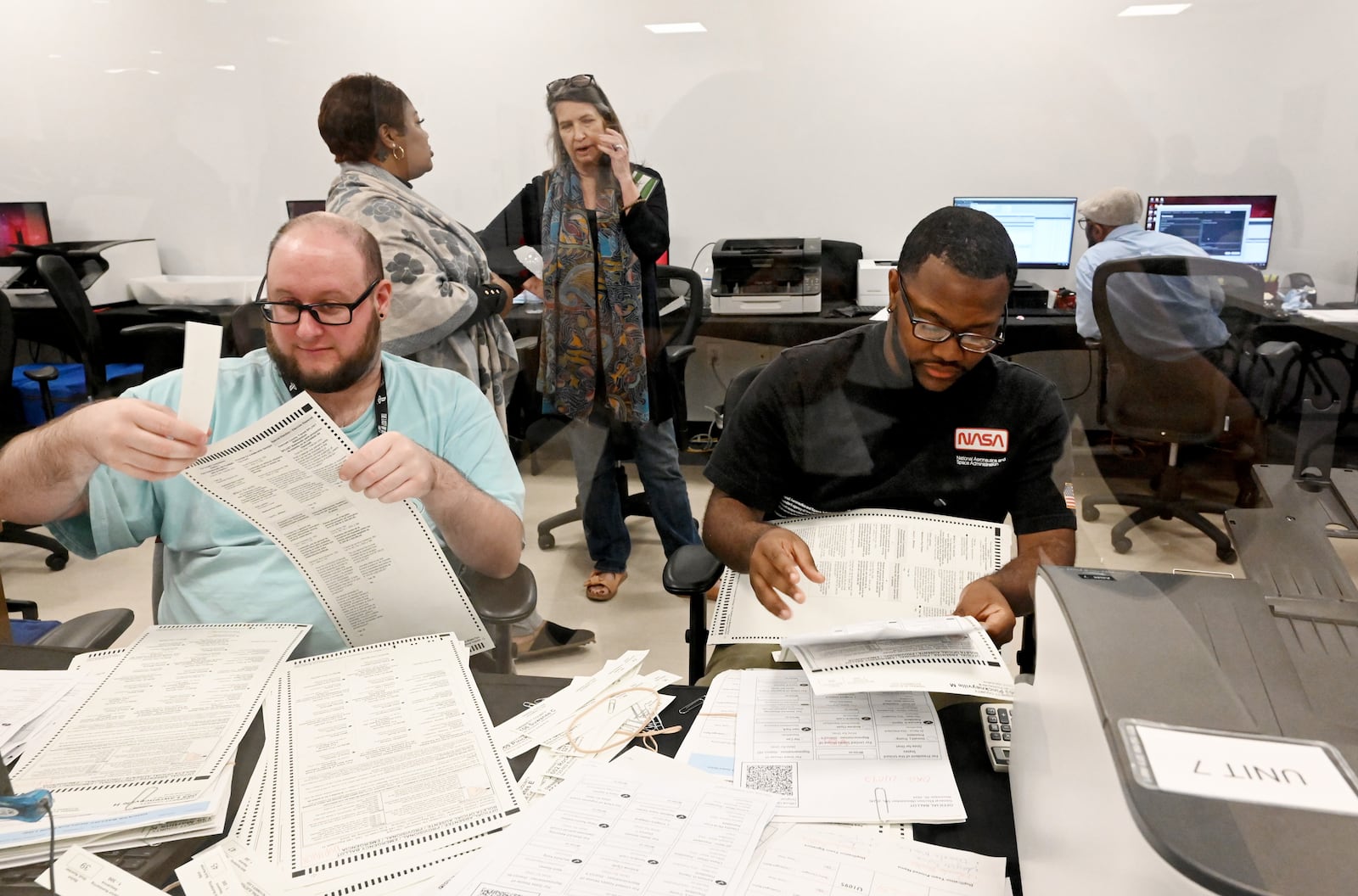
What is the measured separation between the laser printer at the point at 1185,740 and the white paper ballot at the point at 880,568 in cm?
45

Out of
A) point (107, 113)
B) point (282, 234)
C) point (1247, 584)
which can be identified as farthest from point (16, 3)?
point (1247, 584)

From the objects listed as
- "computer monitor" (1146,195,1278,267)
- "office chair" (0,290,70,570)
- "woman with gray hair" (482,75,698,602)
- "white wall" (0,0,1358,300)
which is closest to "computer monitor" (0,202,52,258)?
"office chair" (0,290,70,570)

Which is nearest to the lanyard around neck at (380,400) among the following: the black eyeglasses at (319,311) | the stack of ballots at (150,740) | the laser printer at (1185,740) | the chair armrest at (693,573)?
the black eyeglasses at (319,311)

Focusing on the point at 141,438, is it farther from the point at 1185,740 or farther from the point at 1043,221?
the point at 1043,221

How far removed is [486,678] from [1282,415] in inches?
105

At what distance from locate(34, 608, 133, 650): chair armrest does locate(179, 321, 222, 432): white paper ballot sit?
360mm

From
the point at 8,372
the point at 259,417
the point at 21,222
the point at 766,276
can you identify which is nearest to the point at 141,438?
the point at 259,417

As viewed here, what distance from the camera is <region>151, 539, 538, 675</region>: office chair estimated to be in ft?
4.44

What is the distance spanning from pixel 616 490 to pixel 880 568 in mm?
1590

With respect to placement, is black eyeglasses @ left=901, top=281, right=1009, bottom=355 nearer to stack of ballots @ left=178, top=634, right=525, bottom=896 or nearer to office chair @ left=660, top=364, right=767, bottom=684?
office chair @ left=660, top=364, right=767, bottom=684

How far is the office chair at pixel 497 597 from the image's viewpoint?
135 cm

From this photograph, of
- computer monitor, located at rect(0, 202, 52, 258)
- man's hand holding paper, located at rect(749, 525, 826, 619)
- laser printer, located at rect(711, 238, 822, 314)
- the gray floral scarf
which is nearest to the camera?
man's hand holding paper, located at rect(749, 525, 826, 619)

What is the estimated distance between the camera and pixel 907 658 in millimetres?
957

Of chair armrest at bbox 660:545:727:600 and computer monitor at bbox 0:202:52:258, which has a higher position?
computer monitor at bbox 0:202:52:258
